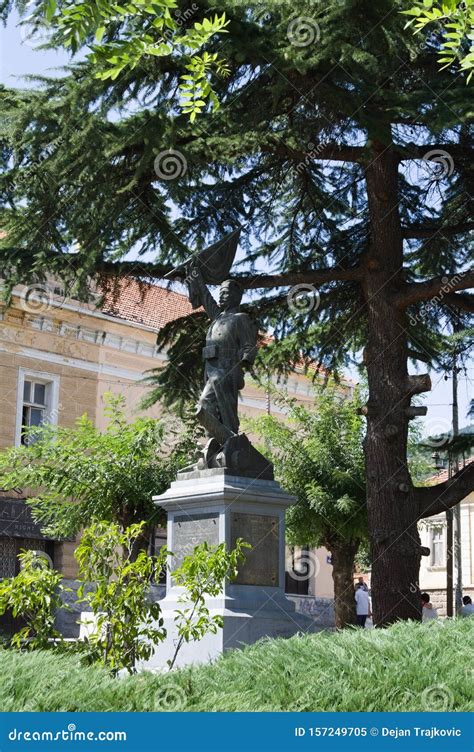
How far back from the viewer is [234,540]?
38.0 feet

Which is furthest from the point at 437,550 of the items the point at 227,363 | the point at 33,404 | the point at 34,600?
the point at 34,600

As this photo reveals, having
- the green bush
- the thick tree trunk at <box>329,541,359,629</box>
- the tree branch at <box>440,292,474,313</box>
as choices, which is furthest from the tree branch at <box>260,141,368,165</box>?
the green bush

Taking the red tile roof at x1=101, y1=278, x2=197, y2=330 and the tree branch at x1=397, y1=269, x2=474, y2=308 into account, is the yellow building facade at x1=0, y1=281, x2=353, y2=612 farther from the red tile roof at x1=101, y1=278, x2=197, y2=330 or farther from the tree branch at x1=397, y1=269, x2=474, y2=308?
the tree branch at x1=397, y1=269, x2=474, y2=308

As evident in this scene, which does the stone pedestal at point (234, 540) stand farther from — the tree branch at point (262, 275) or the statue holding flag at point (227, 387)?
the tree branch at point (262, 275)

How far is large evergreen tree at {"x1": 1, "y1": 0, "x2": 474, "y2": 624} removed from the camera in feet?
40.1

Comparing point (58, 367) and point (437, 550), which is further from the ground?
point (58, 367)

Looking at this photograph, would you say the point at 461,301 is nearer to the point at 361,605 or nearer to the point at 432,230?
the point at 432,230

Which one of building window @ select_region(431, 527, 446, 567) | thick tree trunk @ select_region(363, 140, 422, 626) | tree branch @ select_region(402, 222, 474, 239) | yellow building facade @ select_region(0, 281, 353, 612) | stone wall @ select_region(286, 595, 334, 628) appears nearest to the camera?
thick tree trunk @ select_region(363, 140, 422, 626)

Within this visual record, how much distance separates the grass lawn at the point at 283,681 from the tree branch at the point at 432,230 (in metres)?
8.38

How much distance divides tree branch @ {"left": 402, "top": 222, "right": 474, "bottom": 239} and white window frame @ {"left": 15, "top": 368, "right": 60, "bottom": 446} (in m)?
14.0

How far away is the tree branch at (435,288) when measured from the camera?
1488 centimetres

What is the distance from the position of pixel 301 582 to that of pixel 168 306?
9.37m

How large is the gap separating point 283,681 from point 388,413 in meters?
7.85

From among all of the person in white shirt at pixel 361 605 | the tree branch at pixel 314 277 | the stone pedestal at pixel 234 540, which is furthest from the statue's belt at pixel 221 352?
the person in white shirt at pixel 361 605
